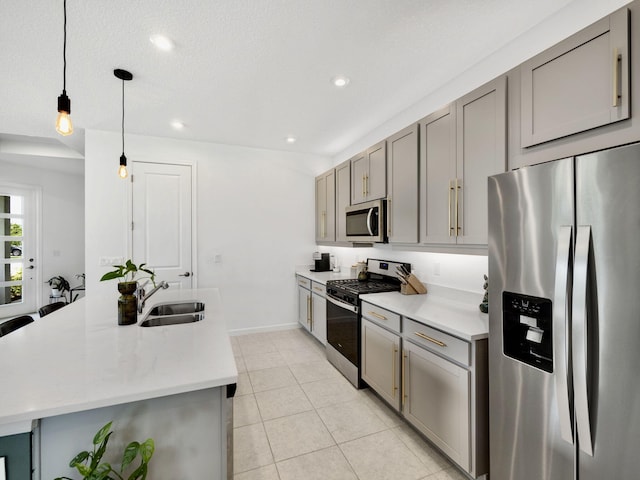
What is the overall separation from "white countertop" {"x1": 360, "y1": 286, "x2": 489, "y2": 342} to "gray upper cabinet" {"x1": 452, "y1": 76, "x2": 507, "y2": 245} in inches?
19.0

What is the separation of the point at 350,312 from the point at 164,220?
2.73 metres

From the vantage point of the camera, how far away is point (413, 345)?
1.99m

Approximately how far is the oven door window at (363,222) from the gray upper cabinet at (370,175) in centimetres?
14

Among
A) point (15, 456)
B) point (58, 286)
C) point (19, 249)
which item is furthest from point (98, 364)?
point (19, 249)

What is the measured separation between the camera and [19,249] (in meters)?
5.32

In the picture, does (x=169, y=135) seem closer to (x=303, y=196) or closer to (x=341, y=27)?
(x=303, y=196)

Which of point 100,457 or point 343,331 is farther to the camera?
point 343,331

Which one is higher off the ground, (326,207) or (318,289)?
(326,207)

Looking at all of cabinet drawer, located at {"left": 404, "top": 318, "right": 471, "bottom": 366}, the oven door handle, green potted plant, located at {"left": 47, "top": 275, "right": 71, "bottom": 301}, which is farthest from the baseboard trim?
green potted plant, located at {"left": 47, "top": 275, "right": 71, "bottom": 301}

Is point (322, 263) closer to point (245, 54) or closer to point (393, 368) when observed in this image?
point (393, 368)

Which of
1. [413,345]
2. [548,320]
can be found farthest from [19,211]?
[548,320]

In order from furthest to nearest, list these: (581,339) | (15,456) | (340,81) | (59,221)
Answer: (59,221) < (340,81) < (581,339) < (15,456)

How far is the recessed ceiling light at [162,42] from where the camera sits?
1.94 meters

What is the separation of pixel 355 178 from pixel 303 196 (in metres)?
1.42
